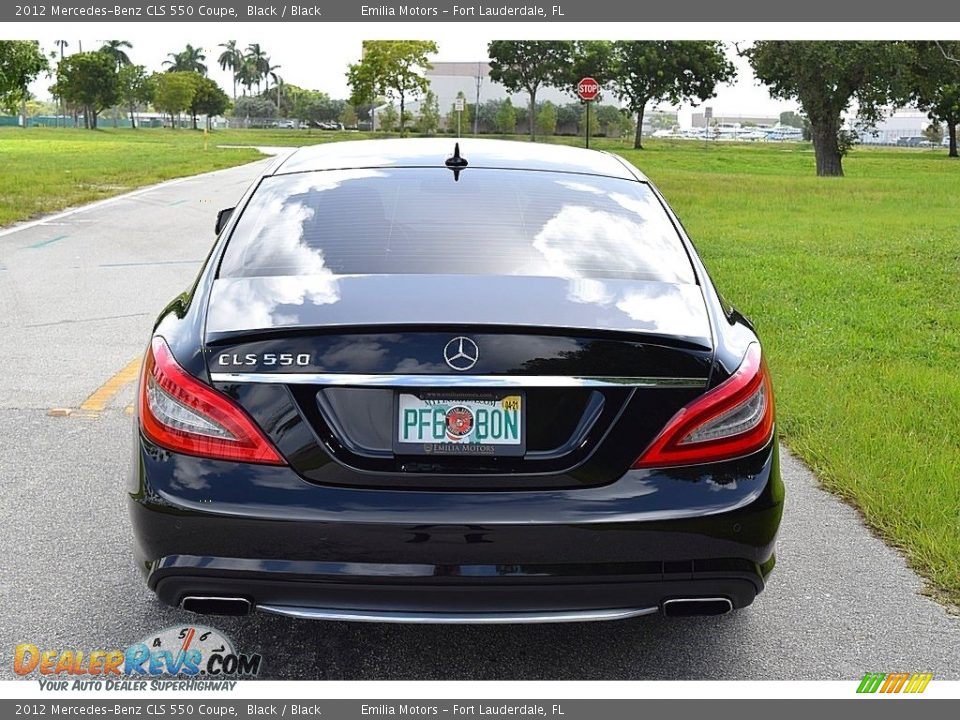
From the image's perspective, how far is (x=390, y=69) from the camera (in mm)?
75250

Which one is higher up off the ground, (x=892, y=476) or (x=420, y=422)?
(x=420, y=422)

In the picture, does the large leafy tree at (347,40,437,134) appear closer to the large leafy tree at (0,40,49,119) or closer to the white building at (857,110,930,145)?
the large leafy tree at (0,40,49,119)

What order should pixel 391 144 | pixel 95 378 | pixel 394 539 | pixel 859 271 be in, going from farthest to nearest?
pixel 859 271, pixel 95 378, pixel 391 144, pixel 394 539

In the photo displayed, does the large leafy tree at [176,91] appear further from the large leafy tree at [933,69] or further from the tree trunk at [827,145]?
the large leafy tree at [933,69]

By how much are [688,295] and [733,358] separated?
0.33 metres

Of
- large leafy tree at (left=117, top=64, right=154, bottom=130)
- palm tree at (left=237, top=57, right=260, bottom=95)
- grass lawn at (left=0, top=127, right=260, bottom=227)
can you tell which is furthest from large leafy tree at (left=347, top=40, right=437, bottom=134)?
palm tree at (left=237, top=57, right=260, bottom=95)

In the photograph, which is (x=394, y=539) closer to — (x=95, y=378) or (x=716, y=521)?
(x=716, y=521)

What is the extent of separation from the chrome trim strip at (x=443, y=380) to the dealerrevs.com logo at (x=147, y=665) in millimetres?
999

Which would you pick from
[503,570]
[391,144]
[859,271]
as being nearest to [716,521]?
[503,570]

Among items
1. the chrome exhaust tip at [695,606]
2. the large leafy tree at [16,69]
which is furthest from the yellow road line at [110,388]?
the large leafy tree at [16,69]

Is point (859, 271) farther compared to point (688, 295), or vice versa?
point (859, 271)

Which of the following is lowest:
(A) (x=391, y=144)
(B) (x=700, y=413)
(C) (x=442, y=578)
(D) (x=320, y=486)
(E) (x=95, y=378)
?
(E) (x=95, y=378)

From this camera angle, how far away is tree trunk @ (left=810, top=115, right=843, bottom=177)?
133 ft

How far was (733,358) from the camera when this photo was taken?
3.23 metres
